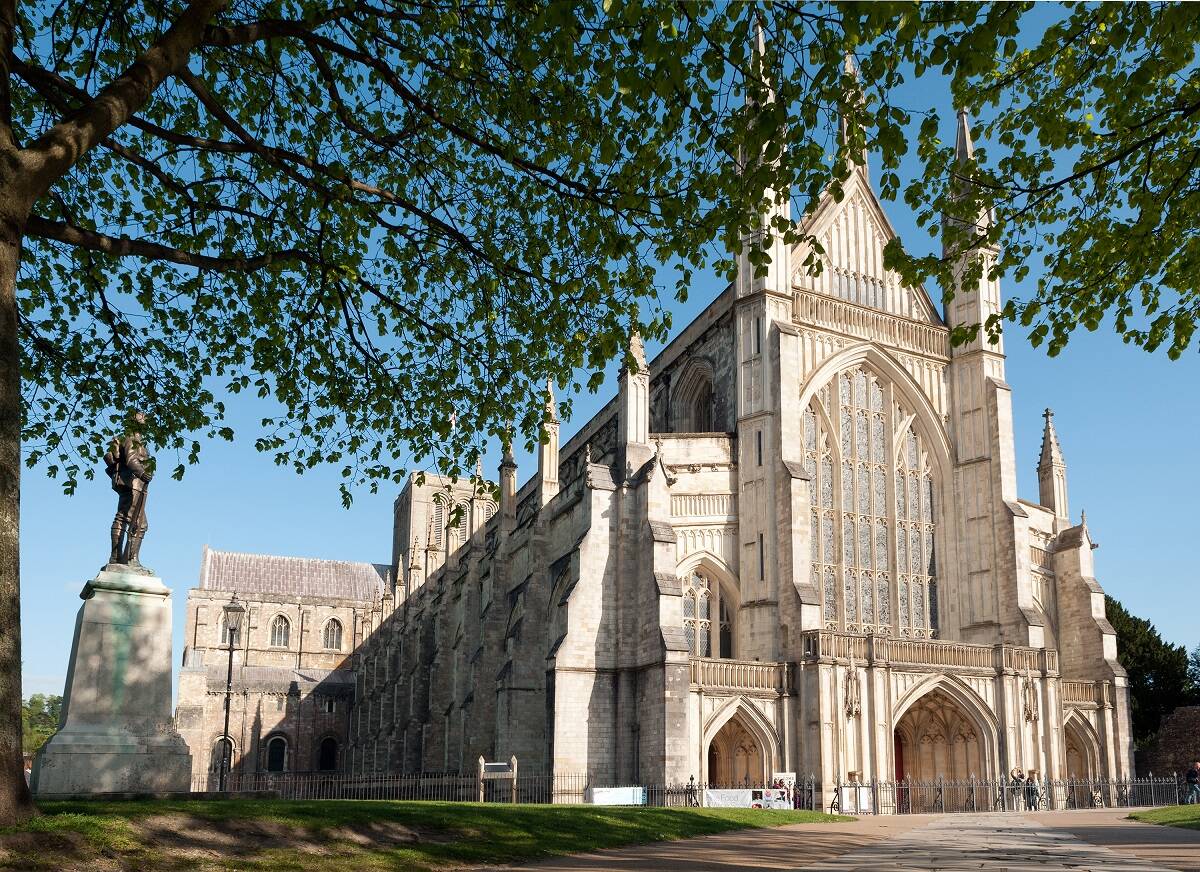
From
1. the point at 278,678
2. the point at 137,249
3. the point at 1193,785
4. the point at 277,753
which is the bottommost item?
the point at 277,753

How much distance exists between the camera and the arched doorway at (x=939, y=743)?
3141 cm

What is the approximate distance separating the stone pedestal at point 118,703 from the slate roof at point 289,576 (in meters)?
62.8

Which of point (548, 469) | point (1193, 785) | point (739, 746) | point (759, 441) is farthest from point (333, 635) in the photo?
point (1193, 785)

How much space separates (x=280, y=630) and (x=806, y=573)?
53.9 metres

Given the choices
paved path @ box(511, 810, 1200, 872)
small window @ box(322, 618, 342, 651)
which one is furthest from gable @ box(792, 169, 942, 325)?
small window @ box(322, 618, 342, 651)

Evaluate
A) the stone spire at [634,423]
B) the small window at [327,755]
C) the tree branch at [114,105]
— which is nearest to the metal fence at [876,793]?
the stone spire at [634,423]

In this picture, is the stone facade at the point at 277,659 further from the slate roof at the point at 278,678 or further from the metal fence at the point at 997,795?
the metal fence at the point at 997,795

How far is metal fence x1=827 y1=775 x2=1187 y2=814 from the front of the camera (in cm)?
2828

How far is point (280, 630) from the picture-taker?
7538 centimetres

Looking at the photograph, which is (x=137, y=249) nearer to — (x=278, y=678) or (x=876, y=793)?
(x=876, y=793)

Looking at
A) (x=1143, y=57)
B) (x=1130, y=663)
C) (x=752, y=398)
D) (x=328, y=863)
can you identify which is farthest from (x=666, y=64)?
(x=1130, y=663)

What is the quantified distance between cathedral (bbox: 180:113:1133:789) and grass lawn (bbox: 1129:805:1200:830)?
7558 mm

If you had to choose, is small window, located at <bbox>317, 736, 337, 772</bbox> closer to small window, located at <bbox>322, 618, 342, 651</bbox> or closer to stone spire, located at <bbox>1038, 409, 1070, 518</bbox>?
small window, located at <bbox>322, 618, 342, 651</bbox>

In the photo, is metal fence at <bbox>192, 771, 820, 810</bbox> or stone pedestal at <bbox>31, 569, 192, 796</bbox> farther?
metal fence at <bbox>192, 771, 820, 810</bbox>
